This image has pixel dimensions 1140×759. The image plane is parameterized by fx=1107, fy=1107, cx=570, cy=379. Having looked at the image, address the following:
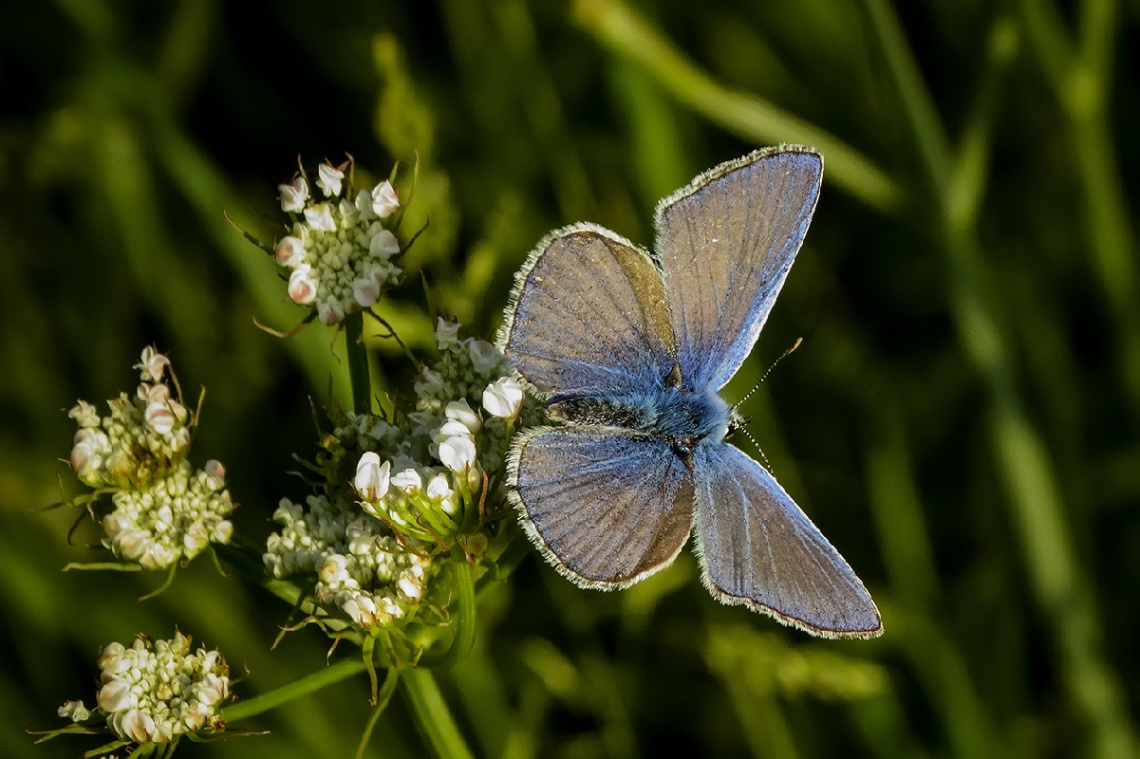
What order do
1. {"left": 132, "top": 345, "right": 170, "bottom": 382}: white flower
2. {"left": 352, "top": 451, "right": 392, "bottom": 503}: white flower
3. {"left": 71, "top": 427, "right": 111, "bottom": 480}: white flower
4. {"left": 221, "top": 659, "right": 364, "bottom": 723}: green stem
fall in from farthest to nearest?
{"left": 132, "top": 345, "right": 170, "bottom": 382}: white flower → {"left": 71, "top": 427, "right": 111, "bottom": 480}: white flower → {"left": 352, "top": 451, "right": 392, "bottom": 503}: white flower → {"left": 221, "top": 659, "right": 364, "bottom": 723}: green stem

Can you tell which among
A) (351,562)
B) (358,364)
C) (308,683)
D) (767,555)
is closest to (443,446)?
(351,562)

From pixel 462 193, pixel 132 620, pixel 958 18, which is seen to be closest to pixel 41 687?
pixel 132 620

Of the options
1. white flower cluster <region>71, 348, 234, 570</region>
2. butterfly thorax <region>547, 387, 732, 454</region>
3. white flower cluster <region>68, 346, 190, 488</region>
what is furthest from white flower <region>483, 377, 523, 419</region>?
white flower cluster <region>68, 346, 190, 488</region>

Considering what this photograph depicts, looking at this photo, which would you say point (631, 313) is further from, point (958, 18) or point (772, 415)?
point (958, 18)

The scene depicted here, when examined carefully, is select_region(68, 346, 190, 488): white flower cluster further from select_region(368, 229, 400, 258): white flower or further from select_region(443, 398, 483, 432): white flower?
select_region(443, 398, 483, 432): white flower

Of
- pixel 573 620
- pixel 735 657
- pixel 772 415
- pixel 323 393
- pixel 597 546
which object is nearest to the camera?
pixel 597 546

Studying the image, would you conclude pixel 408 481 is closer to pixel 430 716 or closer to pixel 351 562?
pixel 351 562
